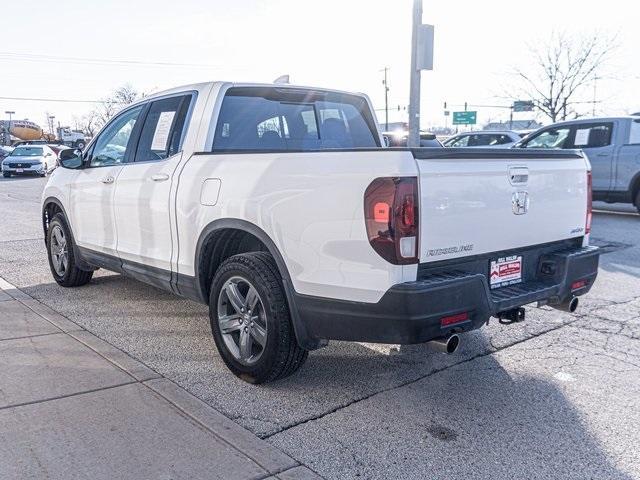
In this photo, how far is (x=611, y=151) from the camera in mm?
11320

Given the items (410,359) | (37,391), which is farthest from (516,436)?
(37,391)

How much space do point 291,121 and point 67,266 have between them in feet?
9.81

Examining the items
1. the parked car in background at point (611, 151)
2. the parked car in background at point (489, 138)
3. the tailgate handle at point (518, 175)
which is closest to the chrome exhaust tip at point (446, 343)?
the tailgate handle at point (518, 175)

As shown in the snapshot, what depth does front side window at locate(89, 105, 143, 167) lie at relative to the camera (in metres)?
5.20

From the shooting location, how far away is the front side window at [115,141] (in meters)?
5.20

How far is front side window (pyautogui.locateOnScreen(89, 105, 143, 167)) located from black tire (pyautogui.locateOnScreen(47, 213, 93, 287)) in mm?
869

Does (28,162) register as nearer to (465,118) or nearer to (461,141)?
(461,141)

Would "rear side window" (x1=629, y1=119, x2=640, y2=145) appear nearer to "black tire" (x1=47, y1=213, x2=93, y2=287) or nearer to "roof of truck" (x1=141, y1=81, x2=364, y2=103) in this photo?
"roof of truck" (x1=141, y1=81, x2=364, y2=103)

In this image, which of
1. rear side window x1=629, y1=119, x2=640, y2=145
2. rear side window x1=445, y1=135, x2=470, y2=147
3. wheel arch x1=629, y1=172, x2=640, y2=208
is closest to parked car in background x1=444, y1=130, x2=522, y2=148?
rear side window x1=445, y1=135, x2=470, y2=147

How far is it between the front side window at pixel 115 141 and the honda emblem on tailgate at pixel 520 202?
3256 millimetres

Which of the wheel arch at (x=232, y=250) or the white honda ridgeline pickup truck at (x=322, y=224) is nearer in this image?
the white honda ridgeline pickup truck at (x=322, y=224)

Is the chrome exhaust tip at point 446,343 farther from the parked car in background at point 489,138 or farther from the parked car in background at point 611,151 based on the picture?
the parked car in background at point 489,138

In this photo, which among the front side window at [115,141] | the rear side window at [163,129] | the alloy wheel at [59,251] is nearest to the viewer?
the rear side window at [163,129]

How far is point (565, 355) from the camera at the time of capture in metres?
4.30
